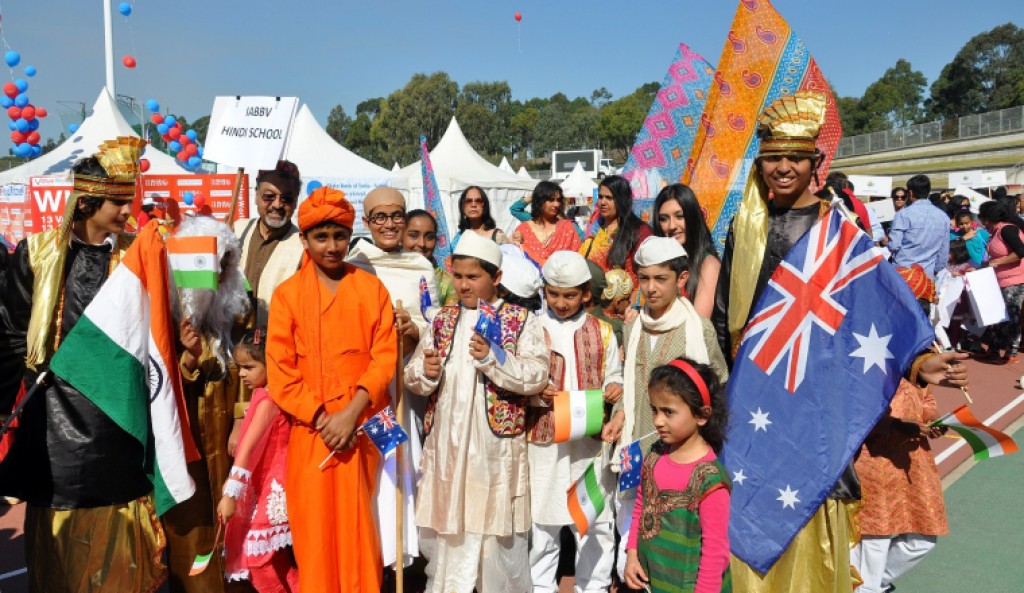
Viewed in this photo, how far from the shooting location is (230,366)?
140 inches

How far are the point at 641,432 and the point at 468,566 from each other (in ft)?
3.36

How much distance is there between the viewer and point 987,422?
6984mm

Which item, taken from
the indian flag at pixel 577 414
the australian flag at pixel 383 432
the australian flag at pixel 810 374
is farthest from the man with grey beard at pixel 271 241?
the australian flag at pixel 810 374

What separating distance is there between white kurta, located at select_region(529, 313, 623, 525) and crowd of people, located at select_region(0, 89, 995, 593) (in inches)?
0.4

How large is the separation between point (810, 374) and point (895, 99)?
70.2 metres

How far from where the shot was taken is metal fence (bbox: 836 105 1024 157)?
112ft

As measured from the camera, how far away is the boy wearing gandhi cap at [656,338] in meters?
3.31

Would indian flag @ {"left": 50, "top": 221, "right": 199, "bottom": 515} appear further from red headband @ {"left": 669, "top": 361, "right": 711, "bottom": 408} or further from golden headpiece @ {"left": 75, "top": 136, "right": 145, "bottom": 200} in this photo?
red headband @ {"left": 669, "top": 361, "right": 711, "bottom": 408}

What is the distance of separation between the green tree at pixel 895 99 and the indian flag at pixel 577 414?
6320 centimetres

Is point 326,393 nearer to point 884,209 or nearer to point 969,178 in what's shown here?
point 884,209

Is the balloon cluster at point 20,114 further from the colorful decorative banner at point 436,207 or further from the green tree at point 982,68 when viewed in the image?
the green tree at point 982,68

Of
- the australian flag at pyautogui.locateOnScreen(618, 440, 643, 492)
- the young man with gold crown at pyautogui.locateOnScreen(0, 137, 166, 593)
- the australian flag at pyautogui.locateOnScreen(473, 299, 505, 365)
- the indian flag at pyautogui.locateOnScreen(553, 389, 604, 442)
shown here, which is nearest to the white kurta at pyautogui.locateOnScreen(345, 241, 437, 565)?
the australian flag at pyautogui.locateOnScreen(473, 299, 505, 365)

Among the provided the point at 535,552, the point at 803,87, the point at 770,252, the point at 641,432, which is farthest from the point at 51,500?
the point at 803,87

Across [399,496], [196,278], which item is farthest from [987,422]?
[196,278]
